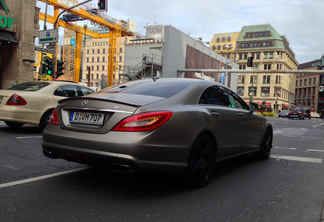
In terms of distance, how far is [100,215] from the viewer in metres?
2.80

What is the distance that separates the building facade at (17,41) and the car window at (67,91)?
12.1 meters

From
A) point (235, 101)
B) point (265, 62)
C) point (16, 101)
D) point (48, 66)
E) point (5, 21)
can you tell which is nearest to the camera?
point (235, 101)

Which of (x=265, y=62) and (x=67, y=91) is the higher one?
(x=265, y=62)

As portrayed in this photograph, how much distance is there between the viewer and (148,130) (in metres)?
3.12

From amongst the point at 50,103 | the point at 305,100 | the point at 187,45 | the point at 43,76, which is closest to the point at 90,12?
the point at 187,45

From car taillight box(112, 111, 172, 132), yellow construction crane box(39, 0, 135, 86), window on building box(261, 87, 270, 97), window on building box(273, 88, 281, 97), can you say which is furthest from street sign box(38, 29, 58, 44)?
window on building box(261, 87, 270, 97)

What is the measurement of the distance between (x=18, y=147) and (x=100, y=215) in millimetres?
3853

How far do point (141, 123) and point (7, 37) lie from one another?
18381 millimetres

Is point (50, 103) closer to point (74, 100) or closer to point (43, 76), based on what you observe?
point (74, 100)

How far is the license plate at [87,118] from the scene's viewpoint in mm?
3320

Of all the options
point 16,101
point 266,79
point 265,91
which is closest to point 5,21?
point 16,101

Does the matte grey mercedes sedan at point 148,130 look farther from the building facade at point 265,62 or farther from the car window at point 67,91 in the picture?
the building facade at point 265,62

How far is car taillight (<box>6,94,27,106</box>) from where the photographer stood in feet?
24.2

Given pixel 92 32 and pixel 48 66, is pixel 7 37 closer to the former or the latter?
pixel 48 66
